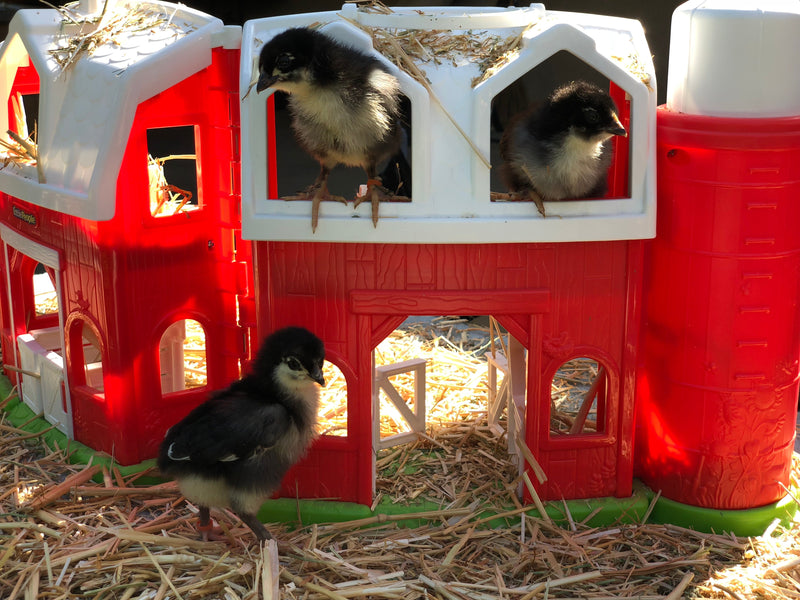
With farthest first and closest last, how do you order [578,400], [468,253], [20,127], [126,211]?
[578,400] → [20,127] → [126,211] → [468,253]

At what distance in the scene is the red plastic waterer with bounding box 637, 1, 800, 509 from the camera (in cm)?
373

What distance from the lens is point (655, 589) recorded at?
365cm

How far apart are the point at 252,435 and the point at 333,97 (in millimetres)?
1325

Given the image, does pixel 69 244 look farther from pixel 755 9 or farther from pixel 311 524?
pixel 755 9

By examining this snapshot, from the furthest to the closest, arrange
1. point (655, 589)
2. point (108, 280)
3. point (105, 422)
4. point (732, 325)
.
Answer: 1. point (105, 422)
2. point (108, 280)
3. point (732, 325)
4. point (655, 589)

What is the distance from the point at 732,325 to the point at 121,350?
8.67 feet

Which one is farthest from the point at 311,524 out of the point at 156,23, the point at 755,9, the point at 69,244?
the point at 755,9

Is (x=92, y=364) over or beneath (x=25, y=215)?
beneath

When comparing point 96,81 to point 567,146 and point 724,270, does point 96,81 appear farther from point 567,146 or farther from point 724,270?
point 724,270

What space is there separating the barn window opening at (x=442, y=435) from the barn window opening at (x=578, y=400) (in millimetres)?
311

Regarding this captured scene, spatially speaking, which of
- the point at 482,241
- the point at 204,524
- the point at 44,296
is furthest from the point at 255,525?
the point at 44,296

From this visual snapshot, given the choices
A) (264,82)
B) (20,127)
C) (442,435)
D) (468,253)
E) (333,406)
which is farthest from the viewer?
(333,406)

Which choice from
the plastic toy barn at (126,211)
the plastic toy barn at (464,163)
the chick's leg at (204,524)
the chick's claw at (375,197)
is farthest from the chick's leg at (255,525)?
the chick's claw at (375,197)

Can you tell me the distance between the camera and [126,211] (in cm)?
420
